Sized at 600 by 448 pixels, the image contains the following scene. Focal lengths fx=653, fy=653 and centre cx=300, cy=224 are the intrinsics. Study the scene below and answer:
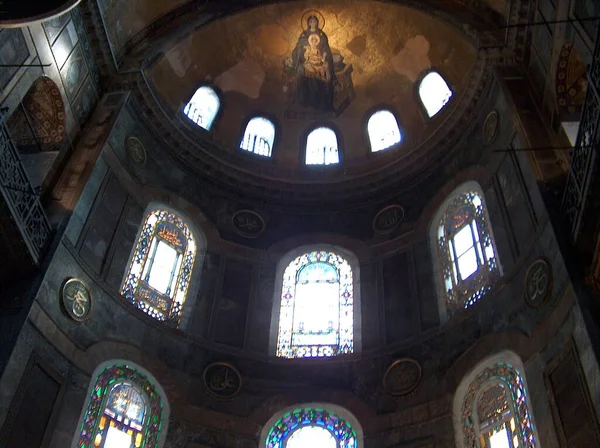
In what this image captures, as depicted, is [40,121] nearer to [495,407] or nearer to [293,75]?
[293,75]

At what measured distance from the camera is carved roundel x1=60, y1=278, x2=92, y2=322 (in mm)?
10102

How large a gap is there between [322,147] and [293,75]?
6.98ft

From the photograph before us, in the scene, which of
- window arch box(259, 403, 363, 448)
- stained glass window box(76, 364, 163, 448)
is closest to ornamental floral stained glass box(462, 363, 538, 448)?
window arch box(259, 403, 363, 448)

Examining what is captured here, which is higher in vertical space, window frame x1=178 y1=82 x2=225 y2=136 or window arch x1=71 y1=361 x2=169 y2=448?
window frame x1=178 y1=82 x2=225 y2=136

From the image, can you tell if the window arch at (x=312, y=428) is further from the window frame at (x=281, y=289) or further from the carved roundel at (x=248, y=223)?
the carved roundel at (x=248, y=223)

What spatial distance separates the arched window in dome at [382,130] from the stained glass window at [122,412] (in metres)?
8.42

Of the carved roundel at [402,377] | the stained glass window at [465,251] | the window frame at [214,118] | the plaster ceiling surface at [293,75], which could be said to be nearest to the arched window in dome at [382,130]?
the plaster ceiling surface at [293,75]

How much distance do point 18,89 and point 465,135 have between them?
854cm

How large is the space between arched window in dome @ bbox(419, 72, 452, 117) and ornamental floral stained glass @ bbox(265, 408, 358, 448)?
7.60m

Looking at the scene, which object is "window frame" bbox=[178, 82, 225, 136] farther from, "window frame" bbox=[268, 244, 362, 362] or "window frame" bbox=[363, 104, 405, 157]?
"window frame" bbox=[268, 244, 362, 362]

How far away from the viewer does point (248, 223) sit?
1461 centimetres

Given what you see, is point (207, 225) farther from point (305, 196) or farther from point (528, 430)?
point (528, 430)

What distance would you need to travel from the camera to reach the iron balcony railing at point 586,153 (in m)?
8.08

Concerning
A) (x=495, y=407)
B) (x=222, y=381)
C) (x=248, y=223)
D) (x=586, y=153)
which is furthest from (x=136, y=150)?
(x=586, y=153)
